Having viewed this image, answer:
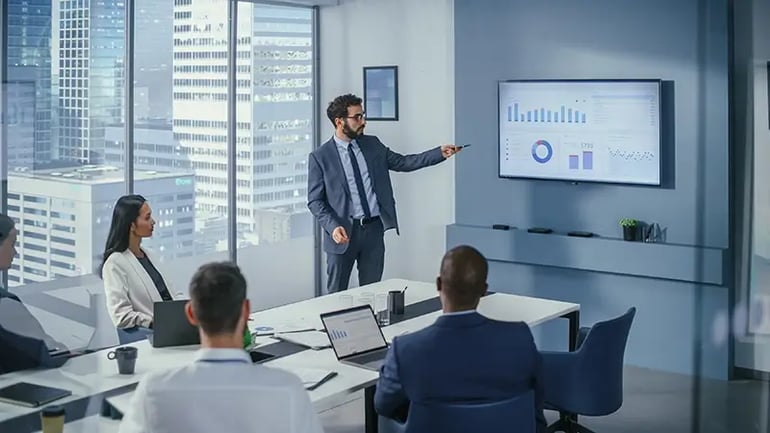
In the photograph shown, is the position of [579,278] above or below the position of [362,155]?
below

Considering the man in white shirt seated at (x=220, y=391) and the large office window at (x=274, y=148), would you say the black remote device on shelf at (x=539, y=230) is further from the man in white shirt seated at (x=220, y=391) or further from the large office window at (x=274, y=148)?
the man in white shirt seated at (x=220, y=391)

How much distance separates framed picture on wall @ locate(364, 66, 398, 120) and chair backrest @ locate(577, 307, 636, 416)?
3.91 meters

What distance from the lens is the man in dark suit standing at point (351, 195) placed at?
655 cm

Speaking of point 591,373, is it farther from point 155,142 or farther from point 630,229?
point 155,142

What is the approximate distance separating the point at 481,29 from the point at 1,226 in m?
3.65

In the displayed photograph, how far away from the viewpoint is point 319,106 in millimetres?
8383

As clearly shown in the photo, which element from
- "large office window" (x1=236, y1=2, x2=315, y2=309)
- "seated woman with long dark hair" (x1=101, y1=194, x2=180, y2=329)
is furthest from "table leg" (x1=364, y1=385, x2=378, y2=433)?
"large office window" (x1=236, y1=2, x2=315, y2=309)

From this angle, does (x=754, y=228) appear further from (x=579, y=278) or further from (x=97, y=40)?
(x=97, y=40)

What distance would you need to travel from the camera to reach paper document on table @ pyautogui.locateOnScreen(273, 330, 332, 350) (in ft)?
13.8

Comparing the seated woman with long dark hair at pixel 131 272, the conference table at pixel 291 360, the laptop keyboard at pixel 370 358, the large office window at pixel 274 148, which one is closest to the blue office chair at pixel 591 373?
the conference table at pixel 291 360

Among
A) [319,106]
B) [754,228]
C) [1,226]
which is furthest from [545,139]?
[1,226]

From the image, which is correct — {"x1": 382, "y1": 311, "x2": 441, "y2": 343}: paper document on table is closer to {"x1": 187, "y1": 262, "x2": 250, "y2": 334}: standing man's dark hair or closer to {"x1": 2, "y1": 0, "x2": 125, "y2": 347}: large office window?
{"x1": 187, "y1": 262, "x2": 250, "y2": 334}: standing man's dark hair

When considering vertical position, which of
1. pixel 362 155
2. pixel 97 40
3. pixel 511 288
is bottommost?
pixel 511 288

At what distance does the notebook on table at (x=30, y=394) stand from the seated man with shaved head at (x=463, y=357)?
112 centimetres
